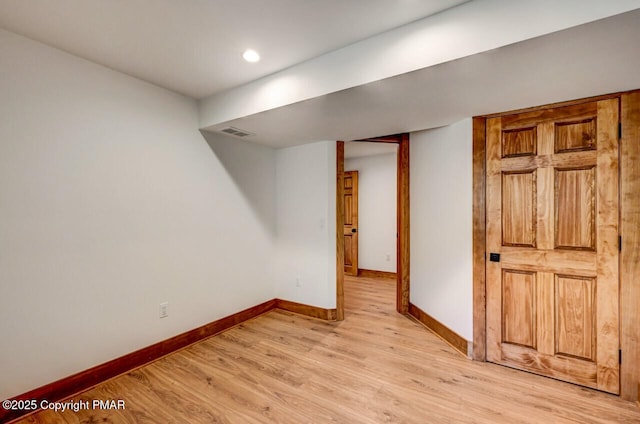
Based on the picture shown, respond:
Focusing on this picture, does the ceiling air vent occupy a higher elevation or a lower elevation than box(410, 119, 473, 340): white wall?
higher

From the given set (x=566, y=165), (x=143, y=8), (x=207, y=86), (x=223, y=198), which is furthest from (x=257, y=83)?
(x=566, y=165)

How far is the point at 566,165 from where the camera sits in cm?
201

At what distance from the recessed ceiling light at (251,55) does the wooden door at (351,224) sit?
3768 millimetres

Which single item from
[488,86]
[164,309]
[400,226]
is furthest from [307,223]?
[488,86]

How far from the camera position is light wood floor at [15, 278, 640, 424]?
66.4 inches

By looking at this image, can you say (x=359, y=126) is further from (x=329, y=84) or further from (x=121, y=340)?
(x=121, y=340)

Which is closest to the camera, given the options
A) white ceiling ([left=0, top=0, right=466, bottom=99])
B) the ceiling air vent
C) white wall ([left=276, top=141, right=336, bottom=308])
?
white ceiling ([left=0, top=0, right=466, bottom=99])

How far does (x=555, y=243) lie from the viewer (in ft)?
6.73

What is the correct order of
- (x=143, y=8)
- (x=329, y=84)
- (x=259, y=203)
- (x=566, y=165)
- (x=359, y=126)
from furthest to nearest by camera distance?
1. (x=259, y=203)
2. (x=359, y=126)
3. (x=566, y=165)
4. (x=329, y=84)
5. (x=143, y=8)

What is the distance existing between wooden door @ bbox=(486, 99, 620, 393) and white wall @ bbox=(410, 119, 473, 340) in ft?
0.59

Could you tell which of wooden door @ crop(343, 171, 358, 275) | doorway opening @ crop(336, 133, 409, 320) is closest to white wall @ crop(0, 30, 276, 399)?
doorway opening @ crop(336, 133, 409, 320)

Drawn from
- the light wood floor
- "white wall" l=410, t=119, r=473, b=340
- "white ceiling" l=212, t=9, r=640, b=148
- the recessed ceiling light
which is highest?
the recessed ceiling light

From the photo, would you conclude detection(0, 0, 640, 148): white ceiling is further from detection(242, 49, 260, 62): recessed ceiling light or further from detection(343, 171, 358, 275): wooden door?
detection(343, 171, 358, 275): wooden door

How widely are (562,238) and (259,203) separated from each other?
2993 mm
